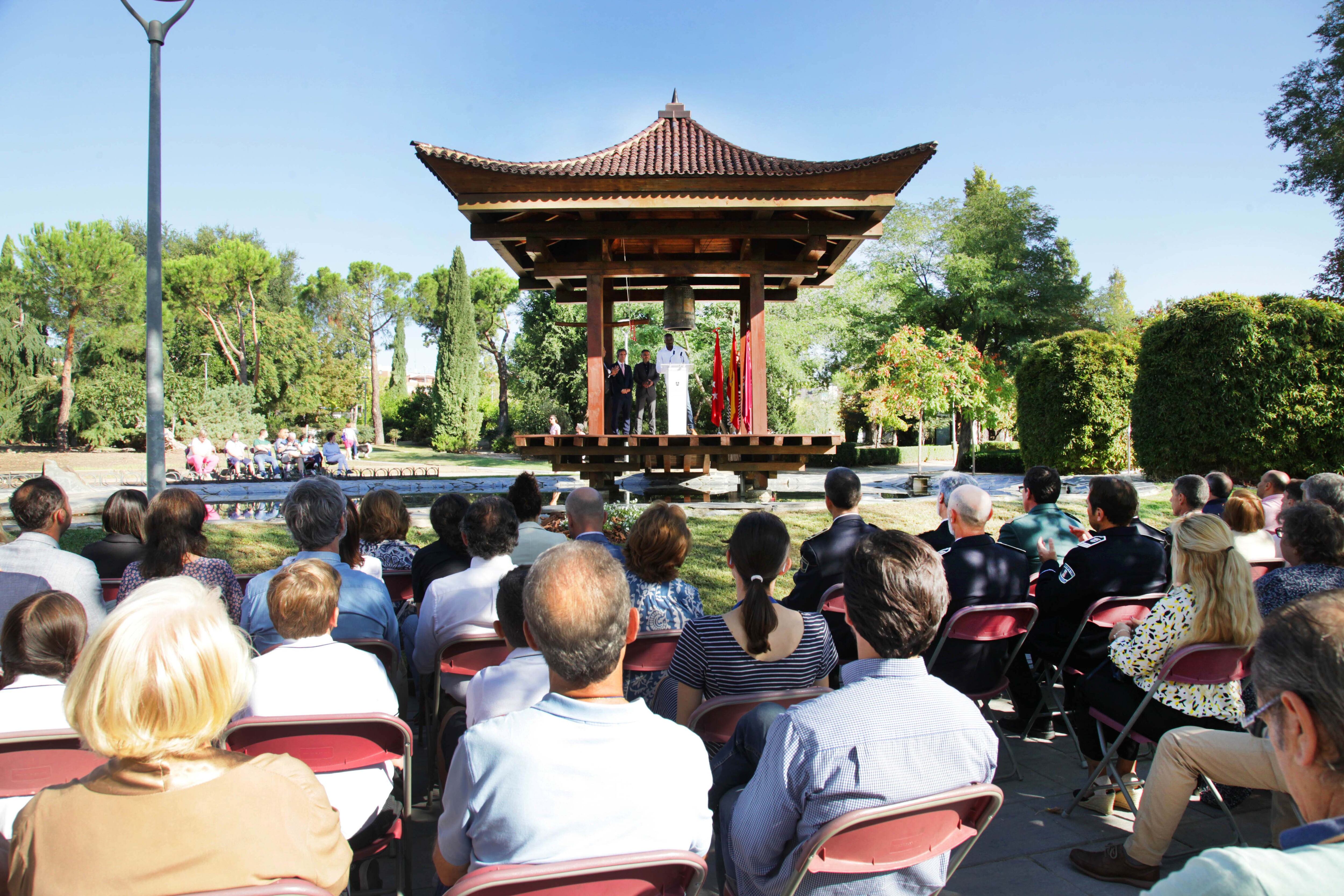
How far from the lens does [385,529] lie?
4.79 m

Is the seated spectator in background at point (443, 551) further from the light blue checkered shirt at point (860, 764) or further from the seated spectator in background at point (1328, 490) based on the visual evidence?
the seated spectator in background at point (1328, 490)

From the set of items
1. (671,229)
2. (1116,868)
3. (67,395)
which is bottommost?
(1116,868)

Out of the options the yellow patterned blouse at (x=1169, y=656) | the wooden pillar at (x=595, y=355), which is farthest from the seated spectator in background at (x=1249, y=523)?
the wooden pillar at (x=595, y=355)

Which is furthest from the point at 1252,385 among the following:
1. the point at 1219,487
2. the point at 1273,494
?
the point at 1219,487

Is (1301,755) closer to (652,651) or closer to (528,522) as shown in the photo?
(652,651)

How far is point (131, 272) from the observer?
126 feet

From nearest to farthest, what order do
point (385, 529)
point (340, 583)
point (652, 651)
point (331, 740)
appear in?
1. point (331, 740)
2. point (340, 583)
3. point (652, 651)
4. point (385, 529)

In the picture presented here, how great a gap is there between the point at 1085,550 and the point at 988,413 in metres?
27.0

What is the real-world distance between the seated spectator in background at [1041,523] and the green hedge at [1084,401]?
578 inches

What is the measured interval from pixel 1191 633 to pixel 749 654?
5.88 feet

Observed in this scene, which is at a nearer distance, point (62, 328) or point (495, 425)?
point (62, 328)

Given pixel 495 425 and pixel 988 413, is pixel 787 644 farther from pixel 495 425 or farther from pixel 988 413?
pixel 495 425

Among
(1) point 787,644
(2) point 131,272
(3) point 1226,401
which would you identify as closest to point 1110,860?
(1) point 787,644

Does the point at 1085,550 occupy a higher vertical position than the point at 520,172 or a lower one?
lower
